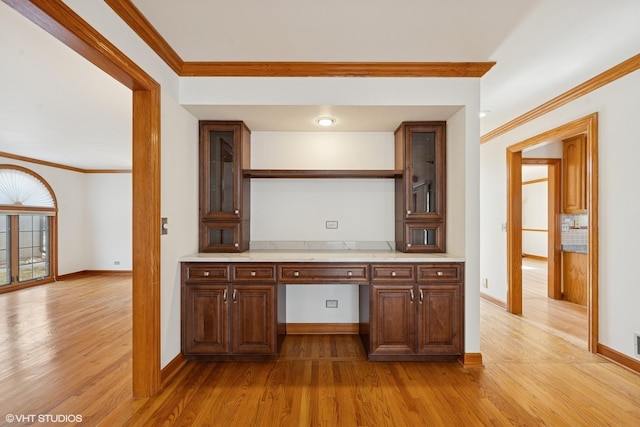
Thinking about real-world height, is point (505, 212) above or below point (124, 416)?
above

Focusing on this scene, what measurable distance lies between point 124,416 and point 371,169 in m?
2.93

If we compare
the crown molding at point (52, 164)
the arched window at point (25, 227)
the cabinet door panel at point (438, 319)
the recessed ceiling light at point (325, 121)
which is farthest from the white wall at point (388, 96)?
the arched window at point (25, 227)

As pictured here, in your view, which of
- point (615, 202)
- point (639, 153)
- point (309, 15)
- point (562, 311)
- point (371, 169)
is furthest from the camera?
point (562, 311)

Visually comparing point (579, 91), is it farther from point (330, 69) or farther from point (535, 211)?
point (535, 211)

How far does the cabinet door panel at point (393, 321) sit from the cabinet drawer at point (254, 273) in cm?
89

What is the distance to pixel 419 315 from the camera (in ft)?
9.00

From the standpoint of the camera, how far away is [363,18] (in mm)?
2078

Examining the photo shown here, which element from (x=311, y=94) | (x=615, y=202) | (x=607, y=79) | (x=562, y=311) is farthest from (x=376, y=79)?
(x=562, y=311)

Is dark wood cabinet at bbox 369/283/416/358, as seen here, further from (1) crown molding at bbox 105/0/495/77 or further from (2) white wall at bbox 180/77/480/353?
(1) crown molding at bbox 105/0/495/77

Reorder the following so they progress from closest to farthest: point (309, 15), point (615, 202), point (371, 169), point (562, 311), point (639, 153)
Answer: point (309, 15) → point (639, 153) → point (615, 202) → point (371, 169) → point (562, 311)

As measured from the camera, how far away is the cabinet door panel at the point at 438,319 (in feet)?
9.00

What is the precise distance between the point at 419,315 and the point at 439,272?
1.32 feet

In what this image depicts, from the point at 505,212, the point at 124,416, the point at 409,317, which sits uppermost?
the point at 505,212

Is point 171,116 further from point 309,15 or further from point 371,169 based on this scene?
point 371,169
